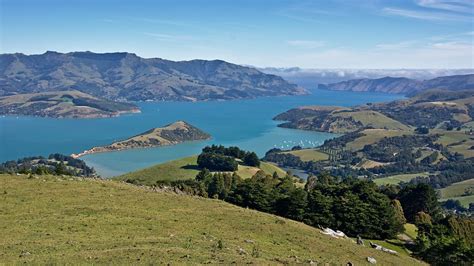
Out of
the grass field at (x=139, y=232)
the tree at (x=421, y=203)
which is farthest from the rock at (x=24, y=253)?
the tree at (x=421, y=203)

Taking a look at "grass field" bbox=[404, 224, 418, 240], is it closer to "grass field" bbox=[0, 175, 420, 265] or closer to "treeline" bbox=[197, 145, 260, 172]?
"grass field" bbox=[0, 175, 420, 265]

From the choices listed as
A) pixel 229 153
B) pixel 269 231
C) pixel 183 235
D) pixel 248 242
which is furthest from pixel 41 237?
pixel 229 153

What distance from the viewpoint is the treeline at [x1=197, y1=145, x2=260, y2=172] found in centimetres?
13088

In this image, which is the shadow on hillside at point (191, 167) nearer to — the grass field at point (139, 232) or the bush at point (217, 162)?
the bush at point (217, 162)

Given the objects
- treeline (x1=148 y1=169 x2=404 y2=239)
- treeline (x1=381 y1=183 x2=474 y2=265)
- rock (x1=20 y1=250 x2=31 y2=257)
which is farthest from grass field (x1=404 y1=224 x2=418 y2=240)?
rock (x1=20 y1=250 x2=31 y2=257)

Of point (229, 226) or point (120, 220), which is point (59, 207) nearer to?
point (120, 220)

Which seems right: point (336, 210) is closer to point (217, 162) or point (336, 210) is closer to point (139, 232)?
point (139, 232)

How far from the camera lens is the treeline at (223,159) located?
429ft

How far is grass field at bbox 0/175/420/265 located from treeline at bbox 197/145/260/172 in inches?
3296

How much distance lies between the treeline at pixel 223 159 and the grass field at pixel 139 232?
8373cm

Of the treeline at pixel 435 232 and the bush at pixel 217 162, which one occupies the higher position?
the treeline at pixel 435 232

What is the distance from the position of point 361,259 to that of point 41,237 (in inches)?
825

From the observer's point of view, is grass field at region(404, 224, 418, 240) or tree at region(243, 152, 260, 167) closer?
grass field at region(404, 224, 418, 240)

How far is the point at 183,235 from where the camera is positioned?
100 ft
